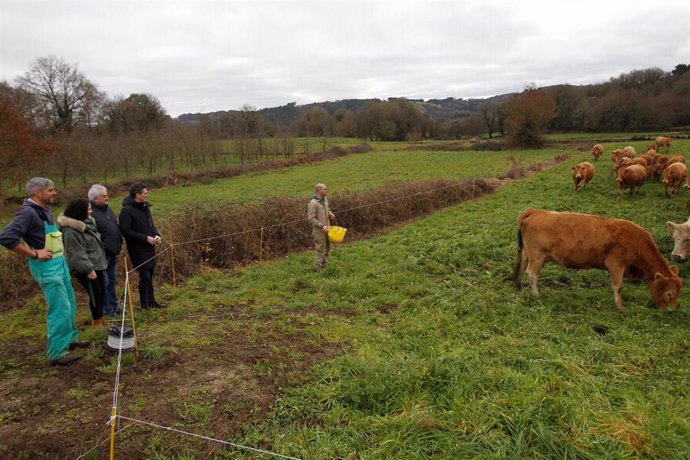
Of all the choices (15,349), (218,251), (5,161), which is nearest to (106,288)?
(15,349)

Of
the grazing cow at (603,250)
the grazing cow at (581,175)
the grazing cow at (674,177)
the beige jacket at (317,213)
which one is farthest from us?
the grazing cow at (581,175)

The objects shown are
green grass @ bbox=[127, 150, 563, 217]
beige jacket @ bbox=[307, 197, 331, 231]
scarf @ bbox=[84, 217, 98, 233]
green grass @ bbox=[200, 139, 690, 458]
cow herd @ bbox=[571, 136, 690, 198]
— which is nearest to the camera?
green grass @ bbox=[200, 139, 690, 458]

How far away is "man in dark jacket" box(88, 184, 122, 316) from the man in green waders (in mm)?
1007

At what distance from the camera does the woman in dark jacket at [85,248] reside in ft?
17.1

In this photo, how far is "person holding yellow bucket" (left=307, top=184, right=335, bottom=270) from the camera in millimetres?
8078

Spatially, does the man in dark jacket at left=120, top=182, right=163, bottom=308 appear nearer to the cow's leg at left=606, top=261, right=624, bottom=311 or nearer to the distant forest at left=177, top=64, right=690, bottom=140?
the cow's leg at left=606, top=261, right=624, bottom=311

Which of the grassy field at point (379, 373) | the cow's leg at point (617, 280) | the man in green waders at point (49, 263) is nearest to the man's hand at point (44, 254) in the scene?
the man in green waders at point (49, 263)

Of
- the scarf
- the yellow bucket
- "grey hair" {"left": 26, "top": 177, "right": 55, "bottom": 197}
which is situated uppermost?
"grey hair" {"left": 26, "top": 177, "right": 55, "bottom": 197}

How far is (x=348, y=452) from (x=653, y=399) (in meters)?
3.19

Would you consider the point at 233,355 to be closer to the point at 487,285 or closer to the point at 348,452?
the point at 348,452

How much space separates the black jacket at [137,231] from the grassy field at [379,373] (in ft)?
3.15

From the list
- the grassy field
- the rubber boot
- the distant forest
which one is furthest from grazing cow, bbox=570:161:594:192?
the distant forest

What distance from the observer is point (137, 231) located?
6215 mm

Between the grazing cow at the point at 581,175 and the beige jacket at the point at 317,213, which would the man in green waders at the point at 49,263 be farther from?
the grazing cow at the point at 581,175
